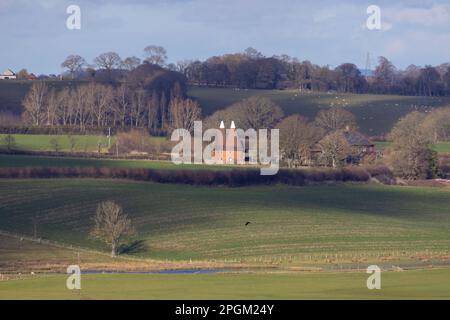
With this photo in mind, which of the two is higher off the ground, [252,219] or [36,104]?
[36,104]

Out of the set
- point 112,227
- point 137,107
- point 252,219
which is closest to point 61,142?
point 137,107

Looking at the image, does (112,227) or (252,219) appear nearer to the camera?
(112,227)

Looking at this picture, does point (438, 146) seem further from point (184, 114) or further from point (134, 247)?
point (134, 247)

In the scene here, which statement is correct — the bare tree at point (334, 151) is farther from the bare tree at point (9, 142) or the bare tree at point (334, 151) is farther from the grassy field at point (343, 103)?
the grassy field at point (343, 103)

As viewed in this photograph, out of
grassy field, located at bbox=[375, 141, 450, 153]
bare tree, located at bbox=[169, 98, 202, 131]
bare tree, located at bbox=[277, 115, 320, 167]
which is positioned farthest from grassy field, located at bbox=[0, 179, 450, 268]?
bare tree, located at bbox=[169, 98, 202, 131]

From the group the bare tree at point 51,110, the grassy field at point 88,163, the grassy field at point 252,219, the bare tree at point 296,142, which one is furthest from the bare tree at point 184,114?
the grassy field at point 252,219

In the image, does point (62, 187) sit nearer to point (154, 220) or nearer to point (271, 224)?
point (154, 220)
